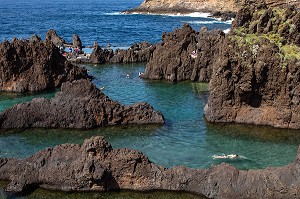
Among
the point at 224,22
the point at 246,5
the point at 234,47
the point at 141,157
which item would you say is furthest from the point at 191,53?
the point at 224,22

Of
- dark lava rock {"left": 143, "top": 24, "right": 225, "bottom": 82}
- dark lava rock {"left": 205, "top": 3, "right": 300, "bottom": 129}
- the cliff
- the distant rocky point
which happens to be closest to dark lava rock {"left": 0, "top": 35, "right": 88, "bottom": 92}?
dark lava rock {"left": 143, "top": 24, "right": 225, "bottom": 82}

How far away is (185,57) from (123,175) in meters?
28.0

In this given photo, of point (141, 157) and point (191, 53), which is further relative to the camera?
point (191, 53)

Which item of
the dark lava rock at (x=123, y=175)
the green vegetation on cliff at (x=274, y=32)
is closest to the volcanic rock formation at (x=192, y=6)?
the green vegetation on cliff at (x=274, y=32)

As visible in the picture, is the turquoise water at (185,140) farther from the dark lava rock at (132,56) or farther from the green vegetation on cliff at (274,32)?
the dark lava rock at (132,56)

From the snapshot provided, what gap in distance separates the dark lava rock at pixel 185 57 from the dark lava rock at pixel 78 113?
620 inches

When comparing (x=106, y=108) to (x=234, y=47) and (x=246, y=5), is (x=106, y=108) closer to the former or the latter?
(x=234, y=47)

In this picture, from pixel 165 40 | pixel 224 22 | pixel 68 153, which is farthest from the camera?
pixel 224 22

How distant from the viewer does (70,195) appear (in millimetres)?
20734

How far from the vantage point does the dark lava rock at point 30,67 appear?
1663 inches

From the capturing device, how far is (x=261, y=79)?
30984 millimetres

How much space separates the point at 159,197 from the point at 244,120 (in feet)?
43.3

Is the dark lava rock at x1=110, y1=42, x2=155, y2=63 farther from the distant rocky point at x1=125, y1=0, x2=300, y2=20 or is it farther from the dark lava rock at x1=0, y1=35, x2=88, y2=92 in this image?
the distant rocky point at x1=125, y1=0, x2=300, y2=20

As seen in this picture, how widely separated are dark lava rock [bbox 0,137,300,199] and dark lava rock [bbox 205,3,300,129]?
36.3 feet
